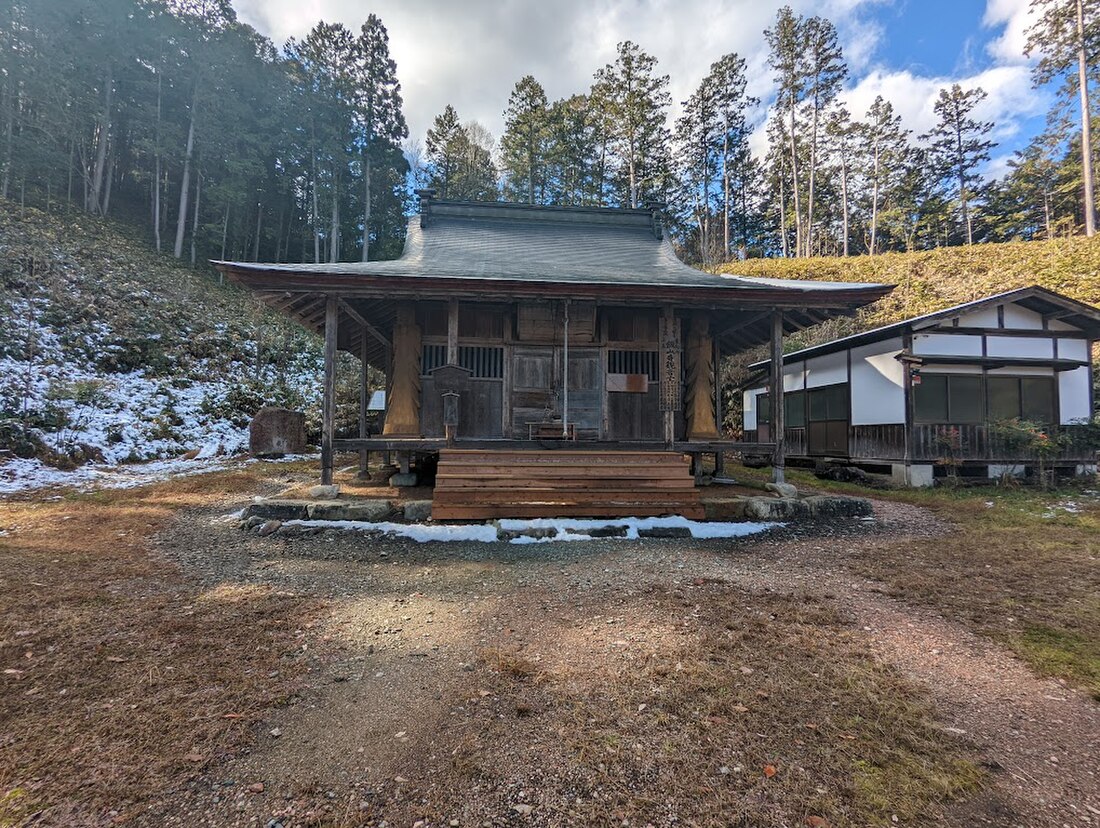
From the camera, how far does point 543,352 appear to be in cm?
945

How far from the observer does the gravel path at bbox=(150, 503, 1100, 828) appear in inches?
75.5

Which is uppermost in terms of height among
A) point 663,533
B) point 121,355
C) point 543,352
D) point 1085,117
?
point 1085,117

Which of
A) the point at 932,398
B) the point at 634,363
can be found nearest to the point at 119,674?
the point at 634,363

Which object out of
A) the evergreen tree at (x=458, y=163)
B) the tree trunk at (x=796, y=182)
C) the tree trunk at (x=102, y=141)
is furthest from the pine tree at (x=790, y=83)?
the tree trunk at (x=102, y=141)

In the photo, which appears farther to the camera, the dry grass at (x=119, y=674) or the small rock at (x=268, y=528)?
the small rock at (x=268, y=528)

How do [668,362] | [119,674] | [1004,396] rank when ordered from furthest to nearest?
[1004,396]
[668,362]
[119,674]

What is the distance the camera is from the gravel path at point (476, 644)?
192 cm

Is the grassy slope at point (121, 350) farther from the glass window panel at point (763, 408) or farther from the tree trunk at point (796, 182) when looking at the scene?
the tree trunk at point (796, 182)

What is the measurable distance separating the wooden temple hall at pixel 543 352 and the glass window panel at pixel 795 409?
4.00m

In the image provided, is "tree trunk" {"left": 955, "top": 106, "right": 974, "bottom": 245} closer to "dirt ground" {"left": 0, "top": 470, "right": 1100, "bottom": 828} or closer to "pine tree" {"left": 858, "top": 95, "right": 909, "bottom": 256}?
"pine tree" {"left": 858, "top": 95, "right": 909, "bottom": 256}

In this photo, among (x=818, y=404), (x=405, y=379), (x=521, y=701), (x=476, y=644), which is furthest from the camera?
(x=818, y=404)

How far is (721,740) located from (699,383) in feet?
26.2

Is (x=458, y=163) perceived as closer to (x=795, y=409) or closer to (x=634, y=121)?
(x=634, y=121)

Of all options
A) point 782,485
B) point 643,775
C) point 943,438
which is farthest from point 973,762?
A: point 943,438
